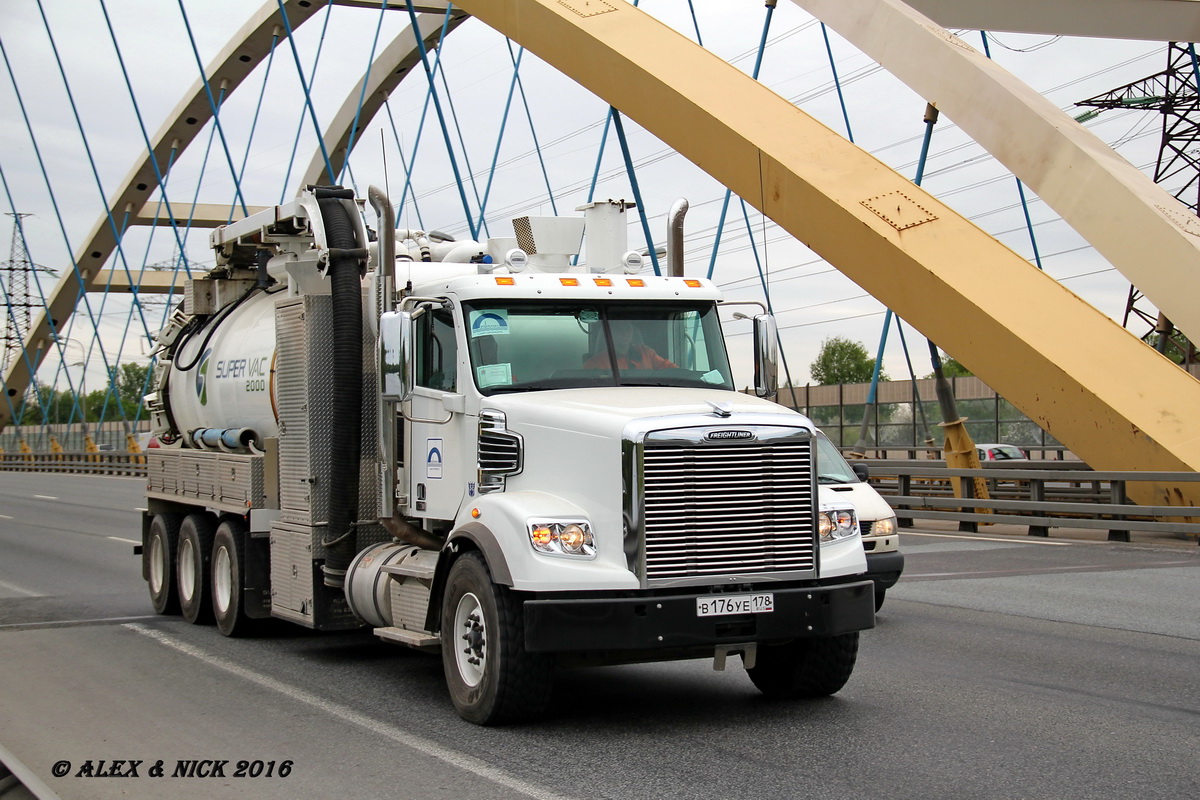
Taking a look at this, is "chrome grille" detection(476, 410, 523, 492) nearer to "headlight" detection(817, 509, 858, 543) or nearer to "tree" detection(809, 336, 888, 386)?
"headlight" detection(817, 509, 858, 543)

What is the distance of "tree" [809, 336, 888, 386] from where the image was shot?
110562 millimetres

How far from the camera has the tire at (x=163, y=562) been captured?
519 inches

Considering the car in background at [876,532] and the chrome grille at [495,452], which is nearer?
the chrome grille at [495,452]

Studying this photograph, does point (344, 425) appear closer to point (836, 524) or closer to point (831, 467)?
point (836, 524)

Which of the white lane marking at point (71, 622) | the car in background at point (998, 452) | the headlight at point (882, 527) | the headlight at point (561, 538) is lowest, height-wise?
the white lane marking at point (71, 622)

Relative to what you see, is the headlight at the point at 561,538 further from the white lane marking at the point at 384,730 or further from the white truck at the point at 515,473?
the white lane marking at the point at 384,730

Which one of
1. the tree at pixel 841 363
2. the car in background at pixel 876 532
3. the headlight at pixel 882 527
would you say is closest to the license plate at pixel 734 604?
the car in background at pixel 876 532

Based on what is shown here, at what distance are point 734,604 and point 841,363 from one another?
106 meters

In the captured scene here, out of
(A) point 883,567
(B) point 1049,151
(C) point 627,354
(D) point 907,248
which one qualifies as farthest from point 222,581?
(B) point 1049,151

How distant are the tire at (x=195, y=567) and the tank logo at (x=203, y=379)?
1.18m

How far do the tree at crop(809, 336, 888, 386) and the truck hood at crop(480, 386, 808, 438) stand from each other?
102238mm

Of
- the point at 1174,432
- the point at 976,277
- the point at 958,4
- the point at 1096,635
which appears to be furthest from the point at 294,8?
the point at 1096,635

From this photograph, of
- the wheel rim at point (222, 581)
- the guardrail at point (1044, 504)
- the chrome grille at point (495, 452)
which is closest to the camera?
the chrome grille at point (495, 452)

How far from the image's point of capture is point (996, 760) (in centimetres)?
666
